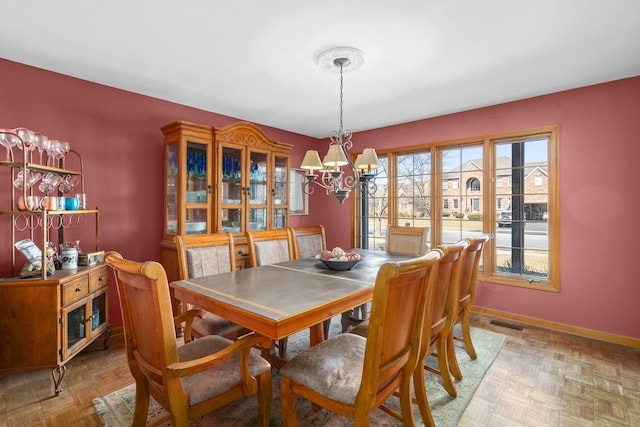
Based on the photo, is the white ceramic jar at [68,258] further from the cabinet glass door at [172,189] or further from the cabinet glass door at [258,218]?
the cabinet glass door at [258,218]

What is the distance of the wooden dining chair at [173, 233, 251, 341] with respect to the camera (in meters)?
2.10

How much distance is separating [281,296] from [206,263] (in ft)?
3.24

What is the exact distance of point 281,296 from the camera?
1.66 metres

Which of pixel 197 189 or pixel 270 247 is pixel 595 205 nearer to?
pixel 270 247

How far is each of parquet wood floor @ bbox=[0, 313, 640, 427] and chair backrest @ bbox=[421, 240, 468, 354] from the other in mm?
534

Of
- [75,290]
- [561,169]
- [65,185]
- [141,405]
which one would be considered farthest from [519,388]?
[65,185]

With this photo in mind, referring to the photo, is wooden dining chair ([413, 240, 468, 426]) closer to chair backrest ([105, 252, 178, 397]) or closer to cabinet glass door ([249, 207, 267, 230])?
chair backrest ([105, 252, 178, 397])

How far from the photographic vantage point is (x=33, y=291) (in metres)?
2.03

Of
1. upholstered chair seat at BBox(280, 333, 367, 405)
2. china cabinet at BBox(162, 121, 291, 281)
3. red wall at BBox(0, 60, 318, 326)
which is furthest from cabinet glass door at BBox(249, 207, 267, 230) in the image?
upholstered chair seat at BBox(280, 333, 367, 405)

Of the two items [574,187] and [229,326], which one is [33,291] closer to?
[229,326]

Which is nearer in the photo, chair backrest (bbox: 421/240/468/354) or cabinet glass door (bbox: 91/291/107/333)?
chair backrest (bbox: 421/240/468/354)

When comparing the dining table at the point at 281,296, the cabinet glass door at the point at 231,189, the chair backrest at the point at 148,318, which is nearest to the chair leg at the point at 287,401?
the dining table at the point at 281,296

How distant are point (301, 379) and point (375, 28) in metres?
2.12

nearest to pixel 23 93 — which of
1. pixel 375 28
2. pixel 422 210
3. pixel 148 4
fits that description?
pixel 148 4
